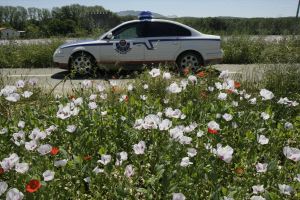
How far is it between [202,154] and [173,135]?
0.35 metres

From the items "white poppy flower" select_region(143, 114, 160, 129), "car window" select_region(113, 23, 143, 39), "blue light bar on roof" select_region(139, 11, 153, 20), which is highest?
"blue light bar on roof" select_region(139, 11, 153, 20)

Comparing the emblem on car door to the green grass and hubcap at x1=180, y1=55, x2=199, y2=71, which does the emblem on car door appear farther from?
the green grass

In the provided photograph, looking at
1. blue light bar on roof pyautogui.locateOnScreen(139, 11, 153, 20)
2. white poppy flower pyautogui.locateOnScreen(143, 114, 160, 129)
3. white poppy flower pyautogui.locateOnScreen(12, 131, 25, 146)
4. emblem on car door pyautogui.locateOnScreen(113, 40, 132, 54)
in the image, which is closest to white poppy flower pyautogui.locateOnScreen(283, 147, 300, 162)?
white poppy flower pyautogui.locateOnScreen(143, 114, 160, 129)

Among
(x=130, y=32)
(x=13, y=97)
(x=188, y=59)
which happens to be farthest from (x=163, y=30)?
(x=13, y=97)

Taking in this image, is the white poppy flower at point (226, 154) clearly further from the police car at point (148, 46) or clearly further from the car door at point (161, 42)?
the car door at point (161, 42)

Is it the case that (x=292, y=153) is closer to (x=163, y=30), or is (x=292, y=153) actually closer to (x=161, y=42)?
(x=161, y=42)

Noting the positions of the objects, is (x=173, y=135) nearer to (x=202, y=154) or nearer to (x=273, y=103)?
(x=202, y=154)

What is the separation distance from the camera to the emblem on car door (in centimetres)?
1082

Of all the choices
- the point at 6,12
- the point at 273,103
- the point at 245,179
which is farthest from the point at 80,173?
the point at 6,12

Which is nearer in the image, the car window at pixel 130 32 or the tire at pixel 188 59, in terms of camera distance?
the car window at pixel 130 32

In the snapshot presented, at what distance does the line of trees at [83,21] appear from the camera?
2450 centimetres

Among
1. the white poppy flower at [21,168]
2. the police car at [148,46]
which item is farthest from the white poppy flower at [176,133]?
the police car at [148,46]

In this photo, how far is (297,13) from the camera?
22.1m

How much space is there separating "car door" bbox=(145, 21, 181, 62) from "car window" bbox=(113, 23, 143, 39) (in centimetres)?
22
